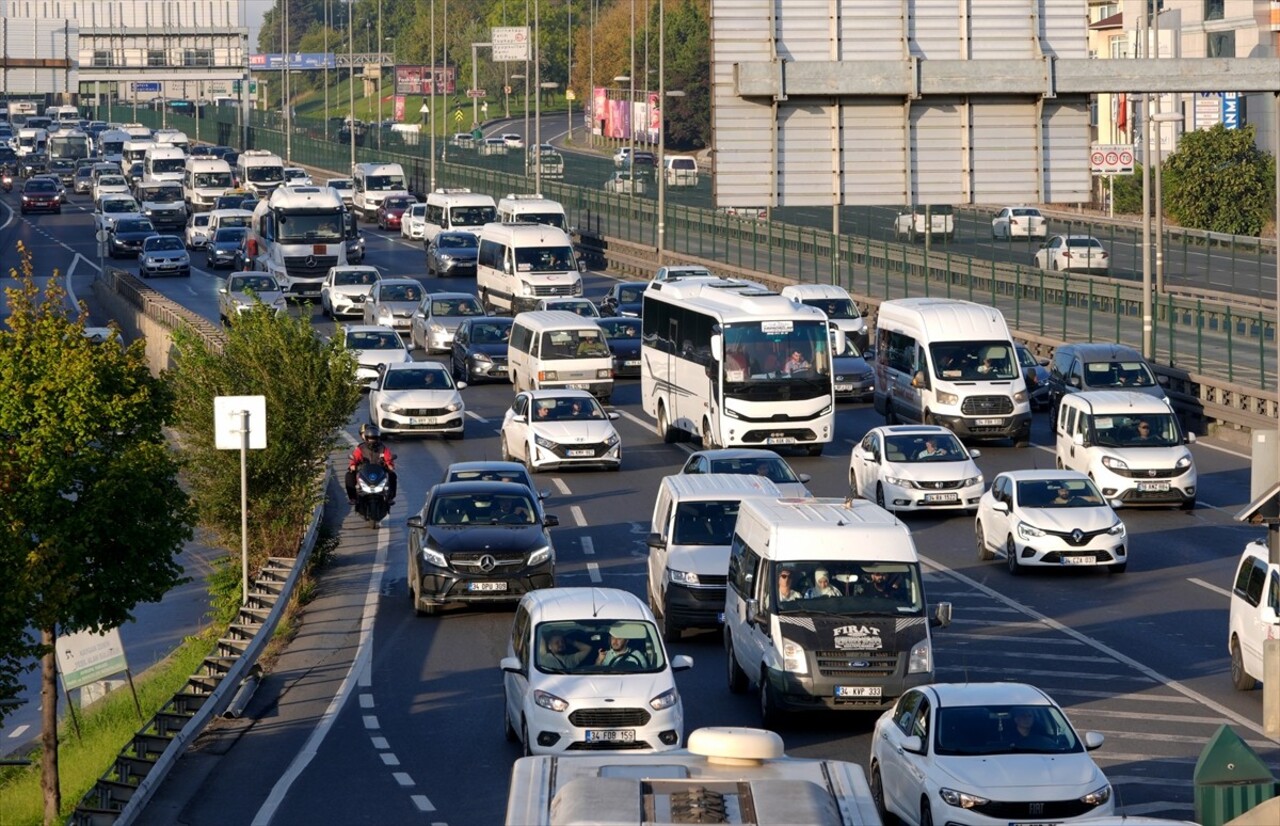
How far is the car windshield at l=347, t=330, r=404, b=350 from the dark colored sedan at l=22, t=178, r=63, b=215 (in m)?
64.7

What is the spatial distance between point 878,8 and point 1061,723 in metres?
6.78

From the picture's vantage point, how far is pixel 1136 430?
34.1m

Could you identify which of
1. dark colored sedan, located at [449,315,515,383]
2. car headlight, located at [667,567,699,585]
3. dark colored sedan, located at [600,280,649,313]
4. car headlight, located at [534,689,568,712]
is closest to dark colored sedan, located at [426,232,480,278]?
dark colored sedan, located at [600,280,649,313]

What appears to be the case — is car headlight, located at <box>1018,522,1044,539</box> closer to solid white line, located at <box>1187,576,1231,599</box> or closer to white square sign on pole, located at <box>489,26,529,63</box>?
solid white line, located at <box>1187,576,1231,599</box>

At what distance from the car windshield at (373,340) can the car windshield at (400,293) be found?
9.61m

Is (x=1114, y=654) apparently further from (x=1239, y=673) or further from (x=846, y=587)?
(x=846, y=587)

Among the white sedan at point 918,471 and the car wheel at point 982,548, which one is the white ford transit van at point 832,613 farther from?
the white sedan at point 918,471

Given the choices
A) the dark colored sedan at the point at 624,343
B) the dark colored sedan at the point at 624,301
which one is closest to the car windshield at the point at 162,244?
the dark colored sedan at the point at 624,301

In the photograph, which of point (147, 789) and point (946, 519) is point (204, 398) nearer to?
point (946, 519)

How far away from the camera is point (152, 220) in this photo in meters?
93.2

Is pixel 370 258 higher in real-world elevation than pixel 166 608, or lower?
higher

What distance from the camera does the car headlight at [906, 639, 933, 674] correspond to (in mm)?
20422

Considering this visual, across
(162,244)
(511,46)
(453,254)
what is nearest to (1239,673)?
(453,254)

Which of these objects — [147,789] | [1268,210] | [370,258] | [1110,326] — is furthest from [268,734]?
[1268,210]
